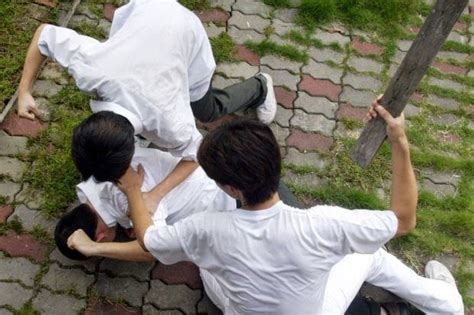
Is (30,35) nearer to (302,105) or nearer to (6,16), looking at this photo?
(6,16)

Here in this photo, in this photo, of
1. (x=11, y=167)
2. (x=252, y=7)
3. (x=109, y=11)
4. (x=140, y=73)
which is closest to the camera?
(x=140, y=73)

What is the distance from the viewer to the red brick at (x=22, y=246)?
2820mm

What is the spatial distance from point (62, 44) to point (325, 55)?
198 cm

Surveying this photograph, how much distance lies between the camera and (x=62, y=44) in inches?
90.7

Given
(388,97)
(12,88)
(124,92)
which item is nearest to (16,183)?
(12,88)

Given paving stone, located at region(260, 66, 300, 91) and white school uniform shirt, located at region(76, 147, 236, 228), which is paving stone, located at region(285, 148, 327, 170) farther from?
white school uniform shirt, located at region(76, 147, 236, 228)

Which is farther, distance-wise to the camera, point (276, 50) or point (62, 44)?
point (276, 50)

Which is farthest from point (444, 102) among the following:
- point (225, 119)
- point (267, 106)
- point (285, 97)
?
point (225, 119)

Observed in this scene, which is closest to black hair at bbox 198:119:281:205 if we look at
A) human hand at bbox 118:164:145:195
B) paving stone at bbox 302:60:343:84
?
human hand at bbox 118:164:145:195

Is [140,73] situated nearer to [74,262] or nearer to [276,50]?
[74,262]

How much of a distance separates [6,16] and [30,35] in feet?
0.83

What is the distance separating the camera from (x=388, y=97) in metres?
2.48

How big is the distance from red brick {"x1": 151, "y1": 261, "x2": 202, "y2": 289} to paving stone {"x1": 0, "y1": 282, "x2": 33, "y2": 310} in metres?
0.60

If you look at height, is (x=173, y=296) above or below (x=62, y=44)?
below
